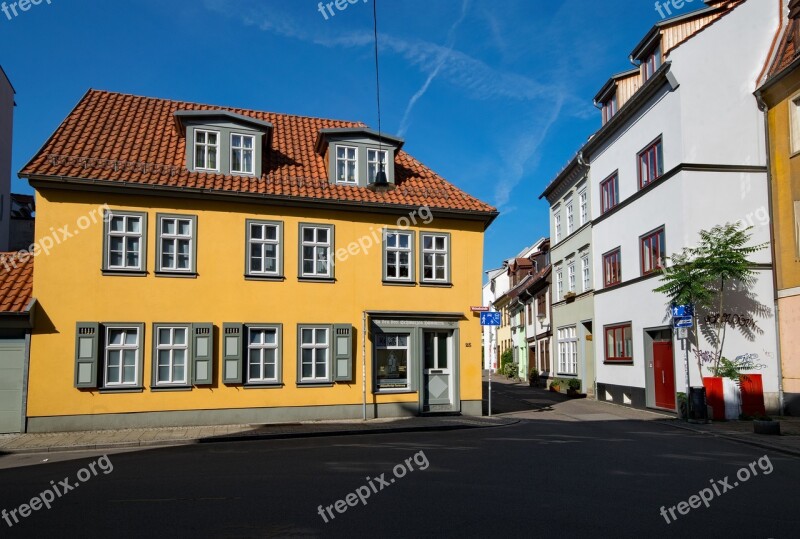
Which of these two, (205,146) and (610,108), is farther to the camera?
(610,108)

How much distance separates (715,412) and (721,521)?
12686mm

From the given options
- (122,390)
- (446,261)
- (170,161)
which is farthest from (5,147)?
(446,261)

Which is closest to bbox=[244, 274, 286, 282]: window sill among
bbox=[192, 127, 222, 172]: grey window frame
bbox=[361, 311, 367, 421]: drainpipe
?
bbox=[361, 311, 367, 421]: drainpipe

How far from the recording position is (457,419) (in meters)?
20.0

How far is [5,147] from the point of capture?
32.8 m

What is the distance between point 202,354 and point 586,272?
1829 centimetres

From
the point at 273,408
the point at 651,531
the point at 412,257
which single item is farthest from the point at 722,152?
the point at 651,531

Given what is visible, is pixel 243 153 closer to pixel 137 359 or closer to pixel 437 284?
pixel 137 359

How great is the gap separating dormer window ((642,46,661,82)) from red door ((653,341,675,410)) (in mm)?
9284

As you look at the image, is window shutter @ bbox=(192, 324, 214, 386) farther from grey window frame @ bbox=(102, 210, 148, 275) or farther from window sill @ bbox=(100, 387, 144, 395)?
grey window frame @ bbox=(102, 210, 148, 275)

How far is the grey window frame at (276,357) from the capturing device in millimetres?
19156

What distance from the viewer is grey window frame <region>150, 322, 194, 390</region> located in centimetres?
1839

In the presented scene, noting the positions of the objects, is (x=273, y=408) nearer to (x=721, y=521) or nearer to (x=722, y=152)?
(x=721, y=521)

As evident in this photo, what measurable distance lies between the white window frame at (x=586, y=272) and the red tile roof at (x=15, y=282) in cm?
2146
